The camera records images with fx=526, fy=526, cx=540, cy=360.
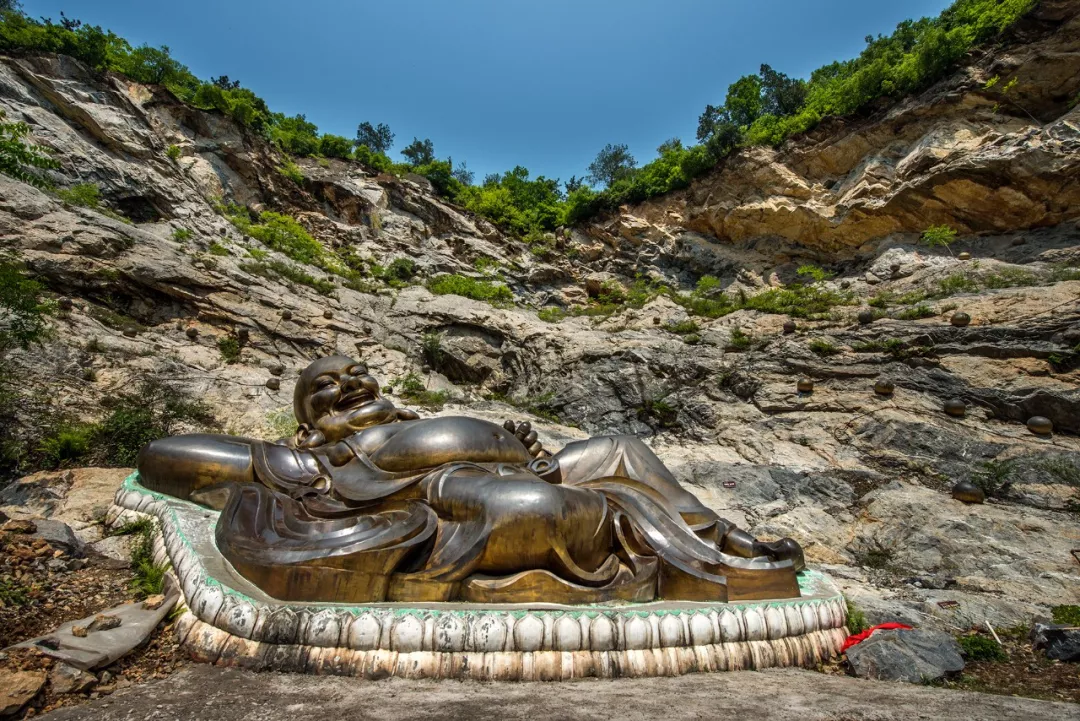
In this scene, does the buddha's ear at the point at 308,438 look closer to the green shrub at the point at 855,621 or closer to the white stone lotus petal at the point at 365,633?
the white stone lotus petal at the point at 365,633

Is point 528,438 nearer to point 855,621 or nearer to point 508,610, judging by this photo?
point 508,610

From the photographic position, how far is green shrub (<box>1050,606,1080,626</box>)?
4.11 metres

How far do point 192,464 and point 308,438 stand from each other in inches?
35.3

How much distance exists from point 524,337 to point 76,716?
12828mm

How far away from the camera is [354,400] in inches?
203

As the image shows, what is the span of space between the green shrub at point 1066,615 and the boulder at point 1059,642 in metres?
0.66

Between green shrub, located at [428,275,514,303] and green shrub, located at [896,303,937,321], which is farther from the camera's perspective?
green shrub, located at [428,275,514,303]

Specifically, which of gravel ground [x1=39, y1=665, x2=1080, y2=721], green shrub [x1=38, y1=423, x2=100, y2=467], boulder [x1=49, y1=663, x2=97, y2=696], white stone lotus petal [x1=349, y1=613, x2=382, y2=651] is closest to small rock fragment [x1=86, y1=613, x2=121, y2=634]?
boulder [x1=49, y1=663, x2=97, y2=696]

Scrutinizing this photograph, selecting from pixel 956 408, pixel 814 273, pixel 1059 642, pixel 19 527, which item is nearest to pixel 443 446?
pixel 19 527

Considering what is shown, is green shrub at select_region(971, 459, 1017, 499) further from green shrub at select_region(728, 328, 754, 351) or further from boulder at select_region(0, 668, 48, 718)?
boulder at select_region(0, 668, 48, 718)

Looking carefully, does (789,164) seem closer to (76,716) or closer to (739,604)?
(739,604)

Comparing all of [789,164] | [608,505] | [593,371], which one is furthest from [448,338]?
[789,164]

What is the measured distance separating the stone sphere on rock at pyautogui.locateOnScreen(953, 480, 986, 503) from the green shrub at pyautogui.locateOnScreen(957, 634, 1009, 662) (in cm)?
373

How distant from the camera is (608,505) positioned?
12.0 feet
